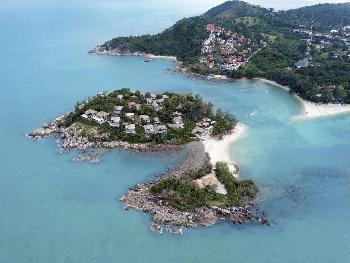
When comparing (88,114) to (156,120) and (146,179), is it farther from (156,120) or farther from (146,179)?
(146,179)

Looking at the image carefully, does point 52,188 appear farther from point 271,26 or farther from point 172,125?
point 271,26

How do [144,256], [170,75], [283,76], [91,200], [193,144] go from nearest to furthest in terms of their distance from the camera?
[144,256]
[91,200]
[193,144]
[283,76]
[170,75]

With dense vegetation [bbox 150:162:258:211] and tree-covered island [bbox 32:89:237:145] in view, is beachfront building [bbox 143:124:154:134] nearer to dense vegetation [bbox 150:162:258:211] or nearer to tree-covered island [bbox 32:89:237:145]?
tree-covered island [bbox 32:89:237:145]

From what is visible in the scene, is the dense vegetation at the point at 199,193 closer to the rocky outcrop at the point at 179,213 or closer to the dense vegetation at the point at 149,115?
the rocky outcrop at the point at 179,213

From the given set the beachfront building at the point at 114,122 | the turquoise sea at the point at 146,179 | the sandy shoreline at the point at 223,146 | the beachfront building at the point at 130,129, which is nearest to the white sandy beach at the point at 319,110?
the turquoise sea at the point at 146,179

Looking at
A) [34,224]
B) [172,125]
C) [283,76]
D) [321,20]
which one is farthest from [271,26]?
[34,224]

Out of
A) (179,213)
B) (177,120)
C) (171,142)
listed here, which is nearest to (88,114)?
(177,120)
